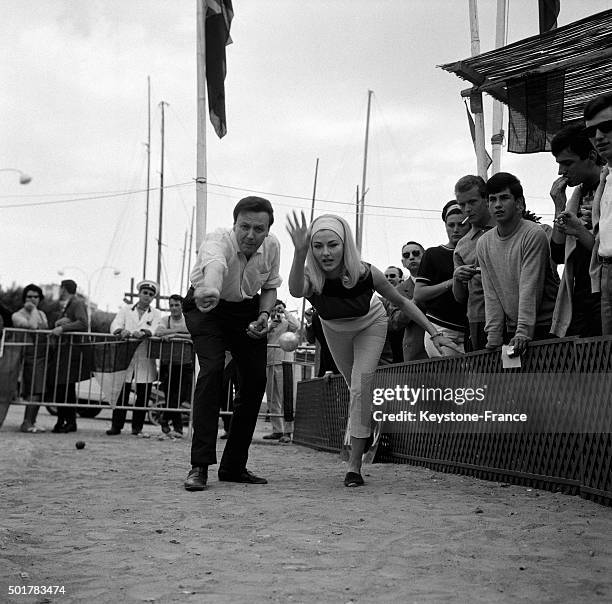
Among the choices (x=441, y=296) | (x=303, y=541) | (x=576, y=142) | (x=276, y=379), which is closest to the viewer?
(x=303, y=541)

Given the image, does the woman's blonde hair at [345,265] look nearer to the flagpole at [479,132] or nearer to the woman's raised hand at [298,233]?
the woman's raised hand at [298,233]

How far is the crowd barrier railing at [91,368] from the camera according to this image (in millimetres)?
12883

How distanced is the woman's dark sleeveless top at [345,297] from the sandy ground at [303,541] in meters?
1.19

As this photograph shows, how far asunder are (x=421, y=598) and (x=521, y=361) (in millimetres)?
2923

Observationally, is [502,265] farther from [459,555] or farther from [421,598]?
[421,598]

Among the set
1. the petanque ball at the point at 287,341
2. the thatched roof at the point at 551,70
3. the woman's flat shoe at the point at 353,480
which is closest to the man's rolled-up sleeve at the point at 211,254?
the woman's flat shoe at the point at 353,480

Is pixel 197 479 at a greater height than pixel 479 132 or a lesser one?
lesser

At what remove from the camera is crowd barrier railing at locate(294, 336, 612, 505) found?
185 inches

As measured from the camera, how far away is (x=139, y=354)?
42.2 ft

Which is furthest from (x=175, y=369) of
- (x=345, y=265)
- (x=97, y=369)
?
(x=345, y=265)

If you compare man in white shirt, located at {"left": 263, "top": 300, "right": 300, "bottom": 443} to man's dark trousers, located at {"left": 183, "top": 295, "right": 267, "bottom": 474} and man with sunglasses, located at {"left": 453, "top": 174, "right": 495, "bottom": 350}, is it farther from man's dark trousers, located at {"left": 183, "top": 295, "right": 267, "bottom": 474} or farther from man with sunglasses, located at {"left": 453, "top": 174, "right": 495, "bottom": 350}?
man's dark trousers, located at {"left": 183, "top": 295, "right": 267, "bottom": 474}

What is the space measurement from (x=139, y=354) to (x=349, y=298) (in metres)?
7.55

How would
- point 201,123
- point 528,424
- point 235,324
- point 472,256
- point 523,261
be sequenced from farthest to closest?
point 201,123
point 472,256
point 235,324
point 523,261
point 528,424

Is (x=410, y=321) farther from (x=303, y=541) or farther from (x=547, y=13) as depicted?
(x=547, y=13)
